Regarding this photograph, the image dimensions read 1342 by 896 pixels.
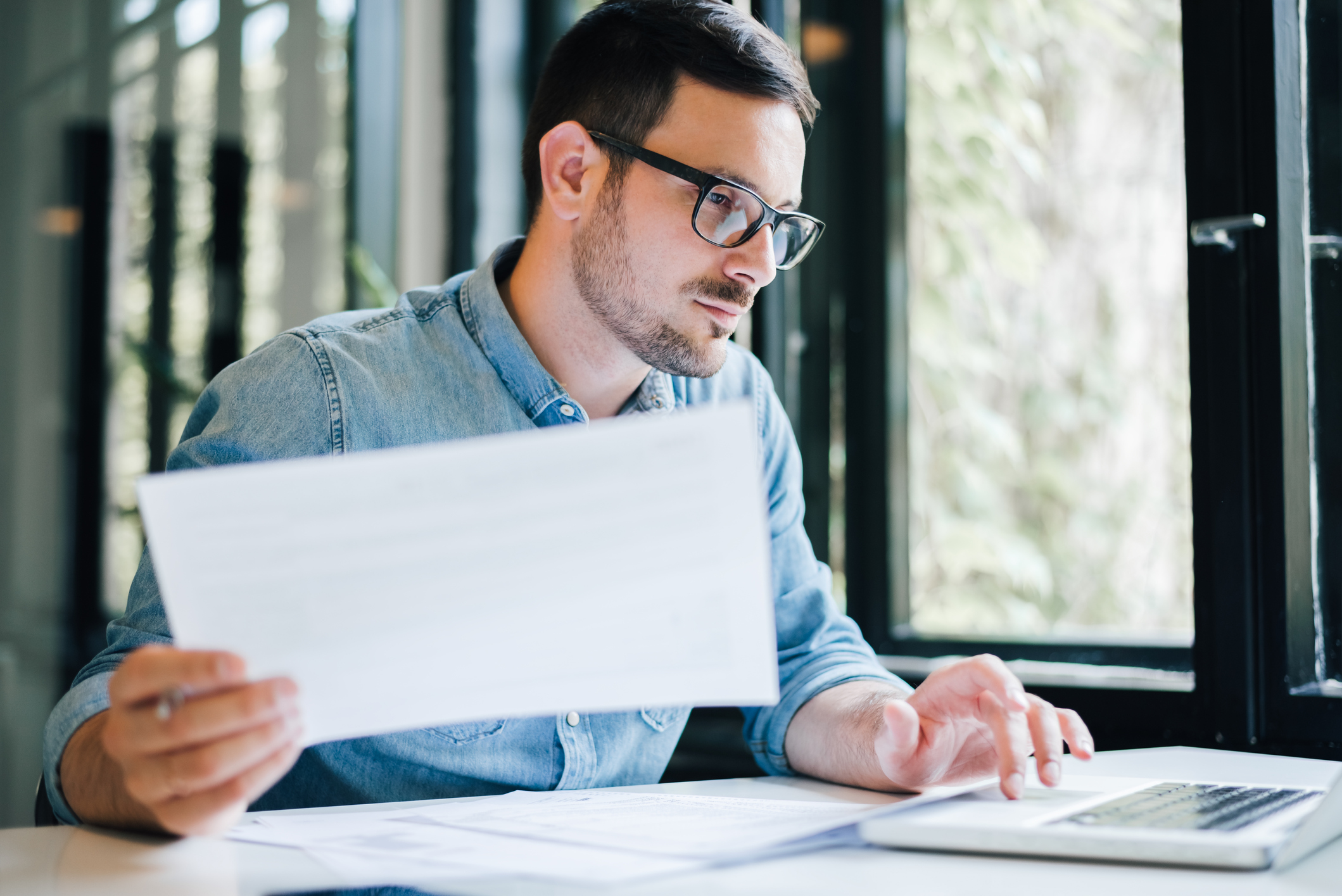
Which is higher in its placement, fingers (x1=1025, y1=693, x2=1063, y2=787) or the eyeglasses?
the eyeglasses

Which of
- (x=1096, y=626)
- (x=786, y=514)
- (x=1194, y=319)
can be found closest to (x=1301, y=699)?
(x=1194, y=319)

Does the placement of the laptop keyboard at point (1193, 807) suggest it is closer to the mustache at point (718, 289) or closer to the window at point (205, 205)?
the mustache at point (718, 289)

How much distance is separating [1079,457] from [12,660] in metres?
2.03

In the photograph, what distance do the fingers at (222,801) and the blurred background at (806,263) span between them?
3.69ft

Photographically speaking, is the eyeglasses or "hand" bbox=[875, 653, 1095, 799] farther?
the eyeglasses

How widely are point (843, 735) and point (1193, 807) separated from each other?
0.32 m

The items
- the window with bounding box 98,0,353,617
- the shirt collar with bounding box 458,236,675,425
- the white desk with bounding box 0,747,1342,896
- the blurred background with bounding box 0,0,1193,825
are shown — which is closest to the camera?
the white desk with bounding box 0,747,1342,896

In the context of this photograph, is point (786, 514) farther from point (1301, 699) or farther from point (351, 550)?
point (351, 550)

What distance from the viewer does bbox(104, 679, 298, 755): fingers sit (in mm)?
599

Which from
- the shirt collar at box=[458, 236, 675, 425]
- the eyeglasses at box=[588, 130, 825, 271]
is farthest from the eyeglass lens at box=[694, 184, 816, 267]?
the shirt collar at box=[458, 236, 675, 425]

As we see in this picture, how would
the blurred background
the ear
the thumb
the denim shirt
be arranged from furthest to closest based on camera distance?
the blurred background < the ear < the denim shirt < the thumb

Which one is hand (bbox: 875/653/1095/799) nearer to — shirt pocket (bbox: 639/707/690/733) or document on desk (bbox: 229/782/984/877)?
document on desk (bbox: 229/782/984/877)

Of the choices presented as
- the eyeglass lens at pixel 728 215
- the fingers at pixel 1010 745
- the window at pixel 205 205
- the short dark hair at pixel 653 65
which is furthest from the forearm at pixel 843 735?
the window at pixel 205 205

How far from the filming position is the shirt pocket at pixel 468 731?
1.01 m
